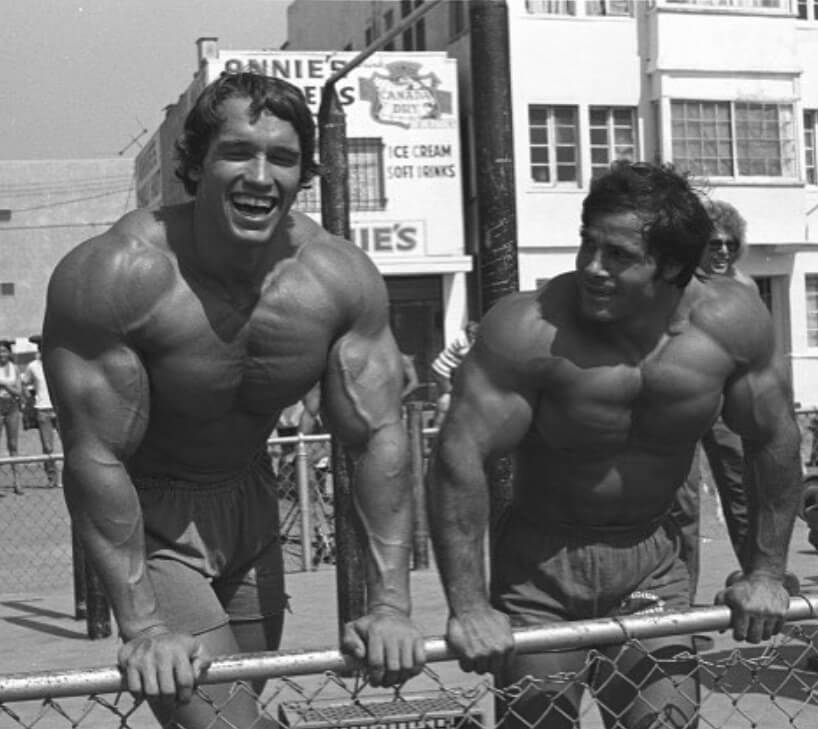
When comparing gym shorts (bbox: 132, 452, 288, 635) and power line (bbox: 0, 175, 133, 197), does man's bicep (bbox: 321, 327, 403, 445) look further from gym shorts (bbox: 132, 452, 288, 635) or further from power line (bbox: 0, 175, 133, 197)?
power line (bbox: 0, 175, 133, 197)

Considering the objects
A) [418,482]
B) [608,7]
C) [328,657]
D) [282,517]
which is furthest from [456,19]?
[328,657]

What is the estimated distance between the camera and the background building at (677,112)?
28.1 metres

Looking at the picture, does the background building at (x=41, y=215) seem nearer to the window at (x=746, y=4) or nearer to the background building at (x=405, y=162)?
the background building at (x=405, y=162)

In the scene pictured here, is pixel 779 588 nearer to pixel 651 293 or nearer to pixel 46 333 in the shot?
pixel 651 293

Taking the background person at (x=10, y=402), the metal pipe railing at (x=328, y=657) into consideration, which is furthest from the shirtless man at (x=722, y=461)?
the background person at (x=10, y=402)

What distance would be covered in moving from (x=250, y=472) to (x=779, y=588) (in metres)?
1.37

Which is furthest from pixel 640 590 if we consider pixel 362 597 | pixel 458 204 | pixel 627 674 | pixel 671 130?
pixel 671 130

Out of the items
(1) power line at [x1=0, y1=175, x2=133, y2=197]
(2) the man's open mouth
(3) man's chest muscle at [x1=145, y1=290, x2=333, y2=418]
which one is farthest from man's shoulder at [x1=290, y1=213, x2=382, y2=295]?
(1) power line at [x1=0, y1=175, x2=133, y2=197]

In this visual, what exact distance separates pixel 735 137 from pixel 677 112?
128cm

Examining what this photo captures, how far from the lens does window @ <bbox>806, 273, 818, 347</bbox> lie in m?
30.1

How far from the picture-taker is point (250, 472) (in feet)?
14.1

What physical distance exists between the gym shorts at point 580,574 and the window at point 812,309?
2658cm

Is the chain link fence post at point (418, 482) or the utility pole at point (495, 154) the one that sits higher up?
the utility pole at point (495, 154)

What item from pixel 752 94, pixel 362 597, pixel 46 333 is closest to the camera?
pixel 46 333
